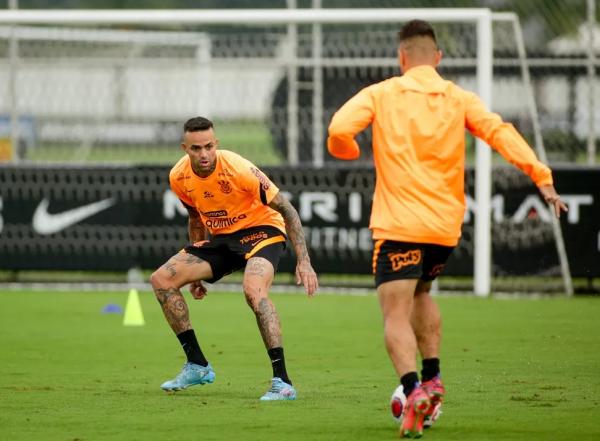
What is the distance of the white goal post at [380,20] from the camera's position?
608 inches

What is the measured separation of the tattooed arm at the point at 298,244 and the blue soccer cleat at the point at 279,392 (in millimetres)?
578

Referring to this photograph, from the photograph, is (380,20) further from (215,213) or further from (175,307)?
(175,307)

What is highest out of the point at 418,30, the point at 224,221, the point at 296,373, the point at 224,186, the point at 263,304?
the point at 418,30

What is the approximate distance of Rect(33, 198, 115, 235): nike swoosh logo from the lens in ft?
55.1

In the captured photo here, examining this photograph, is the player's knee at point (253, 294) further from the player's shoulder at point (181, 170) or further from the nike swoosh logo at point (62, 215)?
the nike swoosh logo at point (62, 215)

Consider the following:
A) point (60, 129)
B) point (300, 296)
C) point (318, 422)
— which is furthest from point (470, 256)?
point (60, 129)

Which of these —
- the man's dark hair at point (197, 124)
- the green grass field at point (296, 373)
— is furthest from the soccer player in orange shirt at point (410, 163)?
the man's dark hair at point (197, 124)

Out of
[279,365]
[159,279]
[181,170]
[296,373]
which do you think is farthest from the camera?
[296,373]

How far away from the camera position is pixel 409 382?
7.13 m

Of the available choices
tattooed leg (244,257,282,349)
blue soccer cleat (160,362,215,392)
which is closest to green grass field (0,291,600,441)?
blue soccer cleat (160,362,215,392)

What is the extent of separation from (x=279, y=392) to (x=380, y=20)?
8059 millimetres

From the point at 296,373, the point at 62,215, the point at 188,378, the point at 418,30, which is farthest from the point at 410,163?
the point at 62,215

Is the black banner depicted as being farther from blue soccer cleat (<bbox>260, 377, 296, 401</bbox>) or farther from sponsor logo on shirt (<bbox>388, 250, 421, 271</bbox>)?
→ sponsor logo on shirt (<bbox>388, 250, 421, 271</bbox>)

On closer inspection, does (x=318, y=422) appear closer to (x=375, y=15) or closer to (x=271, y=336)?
(x=271, y=336)
